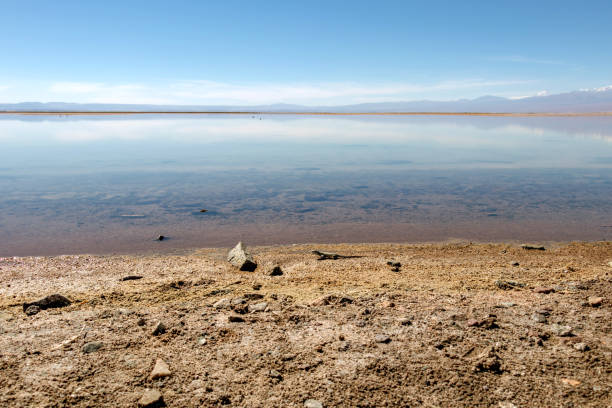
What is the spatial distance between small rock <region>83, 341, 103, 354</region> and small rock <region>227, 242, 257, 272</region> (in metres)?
3.56

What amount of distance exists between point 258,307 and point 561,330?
342 cm

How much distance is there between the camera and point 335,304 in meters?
5.45

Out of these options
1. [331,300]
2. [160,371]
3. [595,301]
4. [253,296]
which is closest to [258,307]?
[253,296]

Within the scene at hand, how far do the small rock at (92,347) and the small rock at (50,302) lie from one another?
148 cm

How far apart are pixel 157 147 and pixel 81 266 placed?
24366mm

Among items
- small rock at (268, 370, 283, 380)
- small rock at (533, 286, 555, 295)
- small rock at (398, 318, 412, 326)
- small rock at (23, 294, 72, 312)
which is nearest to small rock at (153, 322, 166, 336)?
small rock at (268, 370, 283, 380)

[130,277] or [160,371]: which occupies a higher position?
[160,371]

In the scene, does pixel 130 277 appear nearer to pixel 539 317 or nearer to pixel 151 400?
pixel 151 400

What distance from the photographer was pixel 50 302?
5.52m

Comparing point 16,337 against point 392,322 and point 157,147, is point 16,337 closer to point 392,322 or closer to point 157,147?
point 392,322

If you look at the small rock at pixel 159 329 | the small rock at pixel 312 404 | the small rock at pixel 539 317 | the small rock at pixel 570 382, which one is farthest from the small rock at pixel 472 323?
the small rock at pixel 159 329

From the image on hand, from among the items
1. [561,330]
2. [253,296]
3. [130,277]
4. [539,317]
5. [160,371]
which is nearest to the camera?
[160,371]

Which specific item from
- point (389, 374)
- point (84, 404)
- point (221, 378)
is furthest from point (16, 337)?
point (389, 374)

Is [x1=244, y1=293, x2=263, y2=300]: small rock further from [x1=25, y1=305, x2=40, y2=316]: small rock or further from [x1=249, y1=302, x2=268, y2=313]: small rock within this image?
[x1=25, y1=305, x2=40, y2=316]: small rock
